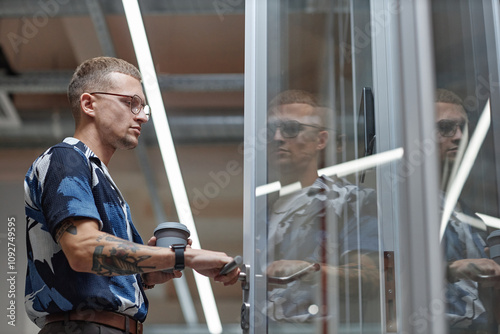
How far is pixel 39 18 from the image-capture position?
4.92 metres

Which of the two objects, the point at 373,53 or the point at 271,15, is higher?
the point at 271,15

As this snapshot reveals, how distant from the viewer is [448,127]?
4.65 feet

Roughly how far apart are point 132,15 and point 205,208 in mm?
3425

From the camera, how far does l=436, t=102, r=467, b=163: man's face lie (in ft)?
4.39

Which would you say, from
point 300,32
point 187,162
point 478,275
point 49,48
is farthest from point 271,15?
point 187,162

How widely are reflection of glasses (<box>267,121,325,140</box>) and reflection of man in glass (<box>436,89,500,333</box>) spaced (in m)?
0.43

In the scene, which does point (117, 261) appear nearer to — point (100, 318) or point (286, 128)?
point (100, 318)

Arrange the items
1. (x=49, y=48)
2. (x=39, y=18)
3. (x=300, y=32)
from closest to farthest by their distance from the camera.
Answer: (x=300, y=32), (x=39, y=18), (x=49, y=48)

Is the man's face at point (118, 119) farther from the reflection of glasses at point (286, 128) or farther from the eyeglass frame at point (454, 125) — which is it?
the eyeglass frame at point (454, 125)

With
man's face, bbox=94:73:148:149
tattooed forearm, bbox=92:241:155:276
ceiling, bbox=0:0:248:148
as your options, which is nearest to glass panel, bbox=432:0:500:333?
tattooed forearm, bbox=92:241:155:276

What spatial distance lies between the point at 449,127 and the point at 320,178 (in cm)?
43

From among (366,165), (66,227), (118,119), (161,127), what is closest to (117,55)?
(161,127)

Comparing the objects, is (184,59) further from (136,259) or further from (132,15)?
(136,259)

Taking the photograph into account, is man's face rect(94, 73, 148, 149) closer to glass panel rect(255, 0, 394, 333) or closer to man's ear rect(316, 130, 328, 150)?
glass panel rect(255, 0, 394, 333)
